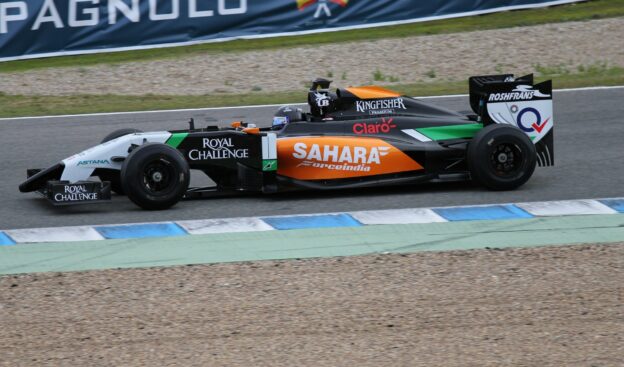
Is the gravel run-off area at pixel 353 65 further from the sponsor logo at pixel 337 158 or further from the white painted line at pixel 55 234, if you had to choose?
the white painted line at pixel 55 234

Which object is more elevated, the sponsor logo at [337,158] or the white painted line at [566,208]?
the sponsor logo at [337,158]

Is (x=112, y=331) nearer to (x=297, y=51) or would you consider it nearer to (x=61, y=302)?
(x=61, y=302)

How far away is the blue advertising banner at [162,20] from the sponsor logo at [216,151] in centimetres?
806

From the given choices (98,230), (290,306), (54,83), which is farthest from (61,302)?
(54,83)

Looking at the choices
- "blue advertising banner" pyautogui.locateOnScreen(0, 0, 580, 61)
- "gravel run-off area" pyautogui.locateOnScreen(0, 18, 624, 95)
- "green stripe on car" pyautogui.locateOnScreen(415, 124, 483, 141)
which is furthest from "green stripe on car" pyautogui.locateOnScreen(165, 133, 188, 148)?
"blue advertising banner" pyautogui.locateOnScreen(0, 0, 580, 61)

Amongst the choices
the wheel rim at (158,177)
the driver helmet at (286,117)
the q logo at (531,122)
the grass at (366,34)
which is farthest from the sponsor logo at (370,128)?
the grass at (366,34)

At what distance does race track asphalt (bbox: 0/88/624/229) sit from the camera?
801 centimetres

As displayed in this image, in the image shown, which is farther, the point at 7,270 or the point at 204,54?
the point at 204,54

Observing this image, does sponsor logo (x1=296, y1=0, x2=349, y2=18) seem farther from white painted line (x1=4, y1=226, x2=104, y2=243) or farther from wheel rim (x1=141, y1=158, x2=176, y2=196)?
white painted line (x1=4, y1=226, x2=104, y2=243)

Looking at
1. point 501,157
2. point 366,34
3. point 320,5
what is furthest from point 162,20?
point 501,157

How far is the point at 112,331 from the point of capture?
17.3 feet

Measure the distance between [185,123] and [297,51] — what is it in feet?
15.9

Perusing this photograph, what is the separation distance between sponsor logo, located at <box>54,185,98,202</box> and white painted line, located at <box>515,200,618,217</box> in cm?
326

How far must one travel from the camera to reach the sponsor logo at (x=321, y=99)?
28.3 feet
